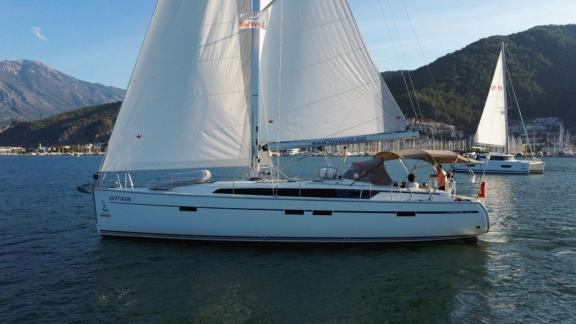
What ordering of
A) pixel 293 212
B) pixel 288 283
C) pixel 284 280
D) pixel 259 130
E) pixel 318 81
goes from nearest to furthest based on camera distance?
pixel 288 283
pixel 284 280
pixel 293 212
pixel 259 130
pixel 318 81

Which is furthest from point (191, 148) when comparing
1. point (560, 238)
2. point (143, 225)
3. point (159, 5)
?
point (560, 238)

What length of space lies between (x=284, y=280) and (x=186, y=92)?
7338mm

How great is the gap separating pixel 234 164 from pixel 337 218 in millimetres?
3984

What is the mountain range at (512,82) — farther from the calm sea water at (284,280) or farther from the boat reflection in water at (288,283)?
the boat reflection in water at (288,283)

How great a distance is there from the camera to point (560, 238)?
55.4ft

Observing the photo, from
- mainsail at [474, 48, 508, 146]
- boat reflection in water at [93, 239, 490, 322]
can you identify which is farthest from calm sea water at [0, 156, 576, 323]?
mainsail at [474, 48, 508, 146]

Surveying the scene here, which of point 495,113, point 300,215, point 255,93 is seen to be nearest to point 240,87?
point 255,93

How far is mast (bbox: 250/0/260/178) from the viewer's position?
1529 centimetres

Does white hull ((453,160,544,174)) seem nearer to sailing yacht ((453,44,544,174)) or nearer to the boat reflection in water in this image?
sailing yacht ((453,44,544,174))

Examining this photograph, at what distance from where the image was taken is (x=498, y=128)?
53.1 meters

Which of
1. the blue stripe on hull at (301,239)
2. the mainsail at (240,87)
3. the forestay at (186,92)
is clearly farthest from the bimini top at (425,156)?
the forestay at (186,92)

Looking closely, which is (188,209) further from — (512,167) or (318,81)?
(512,167)

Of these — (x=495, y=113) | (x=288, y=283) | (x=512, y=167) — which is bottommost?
(x=288, y=283)

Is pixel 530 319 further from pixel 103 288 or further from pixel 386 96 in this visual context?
pixel 103 288
